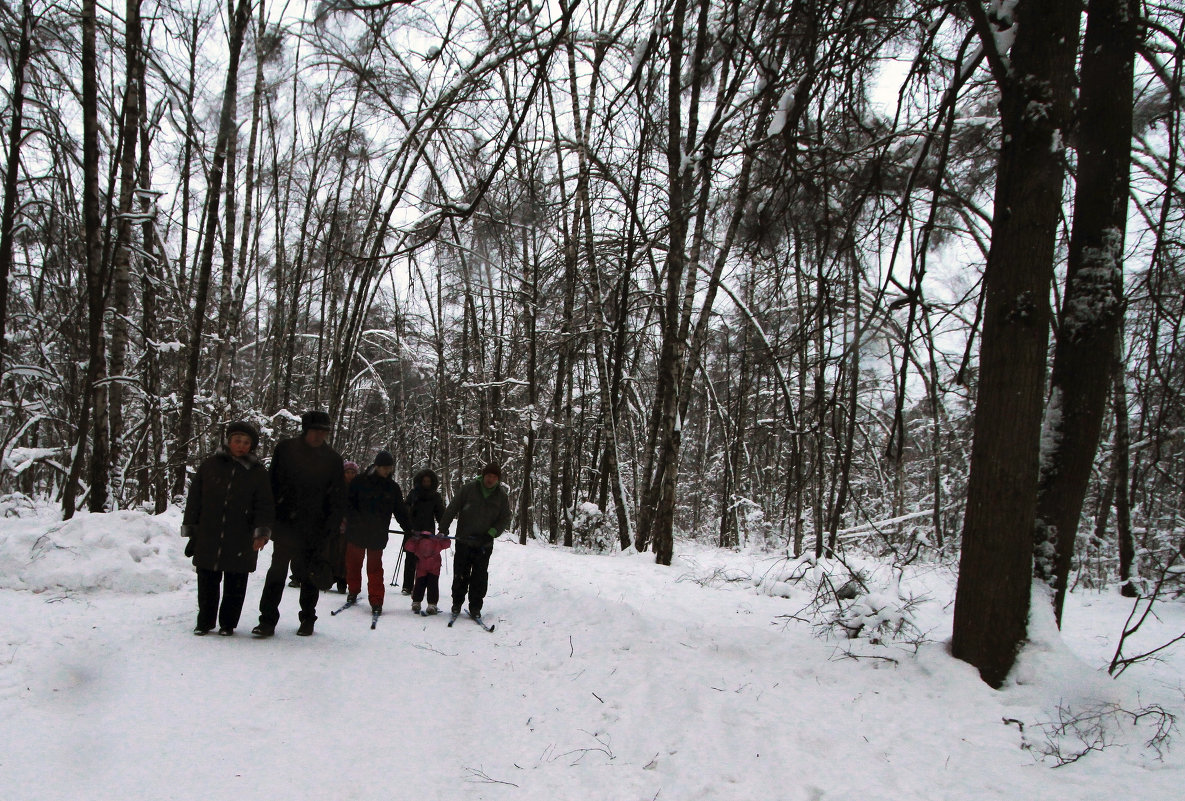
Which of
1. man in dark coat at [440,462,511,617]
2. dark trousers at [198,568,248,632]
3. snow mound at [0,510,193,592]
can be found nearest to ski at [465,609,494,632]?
man in dark coat at [440,462,511,617]

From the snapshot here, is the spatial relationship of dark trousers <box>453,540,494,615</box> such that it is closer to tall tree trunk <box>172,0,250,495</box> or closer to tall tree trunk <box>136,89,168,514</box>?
tall tree trunk <box>136,89,168,514</box>

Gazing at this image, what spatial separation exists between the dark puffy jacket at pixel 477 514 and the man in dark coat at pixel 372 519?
647 mm

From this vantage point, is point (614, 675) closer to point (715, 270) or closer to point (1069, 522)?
point (1069, 522)

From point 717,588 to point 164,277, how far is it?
1107 cm

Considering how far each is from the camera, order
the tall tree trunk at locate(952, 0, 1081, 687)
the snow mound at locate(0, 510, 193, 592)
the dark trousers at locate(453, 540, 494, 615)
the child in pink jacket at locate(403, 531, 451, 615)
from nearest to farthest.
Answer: the tall tree trunk at locate(952, 0, 1081, 687) → the snow mound at locate(0, 510, 193, 592) → the dark trousers at locate(453, 540, 494, 615) → the child in pink jacket at locate(403, 531, 451, 615)

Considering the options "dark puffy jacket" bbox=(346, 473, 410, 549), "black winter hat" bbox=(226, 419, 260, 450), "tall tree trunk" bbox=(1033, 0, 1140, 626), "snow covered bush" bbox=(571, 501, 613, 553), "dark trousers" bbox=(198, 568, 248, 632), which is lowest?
"snow covered bush" bbox=(571, 501, 613, 553)

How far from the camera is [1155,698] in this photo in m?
3.94

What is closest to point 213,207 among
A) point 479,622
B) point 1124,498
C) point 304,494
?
point 304,494

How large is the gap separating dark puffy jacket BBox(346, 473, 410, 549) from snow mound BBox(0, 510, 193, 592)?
1.92m

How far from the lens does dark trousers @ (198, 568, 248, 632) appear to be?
16.1ft

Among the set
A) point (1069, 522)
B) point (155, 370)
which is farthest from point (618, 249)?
point (155, 370)

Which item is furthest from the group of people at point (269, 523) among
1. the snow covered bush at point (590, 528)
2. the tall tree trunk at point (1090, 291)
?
the snow covered bush at point (590, 528)

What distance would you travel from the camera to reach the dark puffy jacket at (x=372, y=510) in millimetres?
6652

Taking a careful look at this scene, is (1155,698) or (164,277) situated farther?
(164,277)
